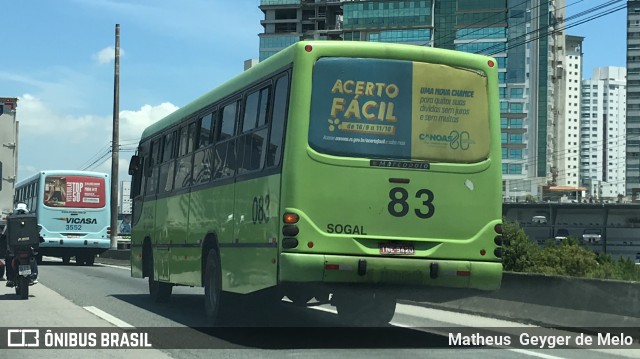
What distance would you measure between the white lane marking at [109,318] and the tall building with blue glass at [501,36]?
135m

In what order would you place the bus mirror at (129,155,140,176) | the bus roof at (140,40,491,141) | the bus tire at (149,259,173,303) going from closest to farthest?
1. the bus roof at (140,40,491,141)
2. the bus tire at (149,259,173,303)
3. the bus mirror at (129,155,140,176)

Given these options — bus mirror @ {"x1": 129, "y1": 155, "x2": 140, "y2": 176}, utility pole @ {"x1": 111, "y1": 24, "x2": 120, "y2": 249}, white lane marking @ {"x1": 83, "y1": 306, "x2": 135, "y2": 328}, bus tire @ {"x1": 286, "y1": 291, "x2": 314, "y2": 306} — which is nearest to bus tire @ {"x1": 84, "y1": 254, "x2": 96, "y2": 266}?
utility pole @ {"x1": 111, "y1": 24, "x2": 120, "y2": 249}

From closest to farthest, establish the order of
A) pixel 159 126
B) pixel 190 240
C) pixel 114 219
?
pixel 190 240 → pixel 159 126 → pixel 114 219

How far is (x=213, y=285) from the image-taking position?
43.3 ft

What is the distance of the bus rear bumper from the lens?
10.2 m

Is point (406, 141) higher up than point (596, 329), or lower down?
higher up

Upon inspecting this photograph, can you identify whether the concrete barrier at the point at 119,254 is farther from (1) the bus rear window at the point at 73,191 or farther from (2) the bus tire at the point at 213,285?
(2) the bus tire at the point at 213,285

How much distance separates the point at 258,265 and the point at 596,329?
15.1 ft

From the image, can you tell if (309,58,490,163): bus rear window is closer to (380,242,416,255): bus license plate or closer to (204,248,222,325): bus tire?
(380,242,416,255): bus license plate

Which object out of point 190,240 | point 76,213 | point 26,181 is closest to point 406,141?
point 190,240

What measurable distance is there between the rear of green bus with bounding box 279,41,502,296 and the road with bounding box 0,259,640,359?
2.72 ft

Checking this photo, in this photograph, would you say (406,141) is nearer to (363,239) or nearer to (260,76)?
(363,239)

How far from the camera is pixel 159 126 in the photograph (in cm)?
1745

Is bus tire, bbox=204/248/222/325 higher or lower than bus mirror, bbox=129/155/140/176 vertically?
lower
